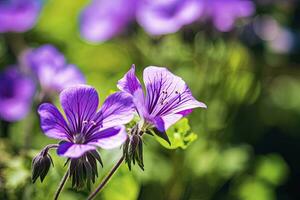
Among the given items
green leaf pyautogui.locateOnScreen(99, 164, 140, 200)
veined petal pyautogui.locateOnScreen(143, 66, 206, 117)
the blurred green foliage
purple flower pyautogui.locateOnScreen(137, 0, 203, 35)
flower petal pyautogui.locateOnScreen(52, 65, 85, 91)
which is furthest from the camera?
purple flower pyautogui.locateOnScreen(137, 0, 203, 35)

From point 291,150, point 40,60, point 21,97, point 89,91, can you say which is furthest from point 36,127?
point 89,91

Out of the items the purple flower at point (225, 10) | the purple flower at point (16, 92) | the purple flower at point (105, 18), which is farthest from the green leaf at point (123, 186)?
the purple flower at point (105, 18)

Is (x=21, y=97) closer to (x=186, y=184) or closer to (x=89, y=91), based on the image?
(x=186, y=184)

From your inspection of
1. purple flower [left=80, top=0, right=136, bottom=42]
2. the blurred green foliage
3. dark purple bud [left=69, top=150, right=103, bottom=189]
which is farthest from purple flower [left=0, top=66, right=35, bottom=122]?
dark purple bud [left=69, top=150, right=103, bottom=189]

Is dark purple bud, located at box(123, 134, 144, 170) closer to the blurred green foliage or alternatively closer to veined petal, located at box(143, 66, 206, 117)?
veined petal, located at box(143, 66, 206, 117)

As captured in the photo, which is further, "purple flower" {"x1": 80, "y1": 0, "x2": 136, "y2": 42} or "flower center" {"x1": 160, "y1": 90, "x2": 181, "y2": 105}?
"purple flower" {"x1": 80, "y1": 0, "x2": 136, "y2": 42}

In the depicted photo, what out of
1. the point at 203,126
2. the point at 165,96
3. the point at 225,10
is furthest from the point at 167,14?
the point at 165,96

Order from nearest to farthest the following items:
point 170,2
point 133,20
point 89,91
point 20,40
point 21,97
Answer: point 89,91 < point 21,97 < point 170,2 < point 133,20 < point 20,40
